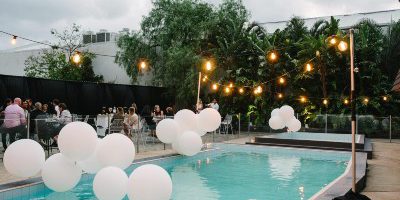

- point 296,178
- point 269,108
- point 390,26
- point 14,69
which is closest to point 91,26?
point 14,69

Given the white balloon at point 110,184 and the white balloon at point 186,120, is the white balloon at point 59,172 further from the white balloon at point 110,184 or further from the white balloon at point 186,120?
the white balloon at point 186,120

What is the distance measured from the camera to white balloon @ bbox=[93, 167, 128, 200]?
614 centimetres

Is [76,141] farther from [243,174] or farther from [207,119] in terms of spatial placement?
[243,174]

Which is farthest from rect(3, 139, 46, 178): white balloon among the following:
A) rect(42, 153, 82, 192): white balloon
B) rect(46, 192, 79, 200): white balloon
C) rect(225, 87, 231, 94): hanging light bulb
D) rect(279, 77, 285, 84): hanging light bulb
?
rect(279, 77, 285, 84): hanging light bulb

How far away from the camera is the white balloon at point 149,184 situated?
5.51m

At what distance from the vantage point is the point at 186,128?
36.4 feet

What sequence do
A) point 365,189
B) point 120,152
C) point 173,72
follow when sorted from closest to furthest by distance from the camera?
point 120,152 < point 365,189 < point 173,72

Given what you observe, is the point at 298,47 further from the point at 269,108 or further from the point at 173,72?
the point at 173,72

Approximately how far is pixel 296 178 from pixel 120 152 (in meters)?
5.27

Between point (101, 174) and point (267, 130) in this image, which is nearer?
point (101, 174)

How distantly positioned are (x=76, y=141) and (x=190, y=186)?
3.43 meters

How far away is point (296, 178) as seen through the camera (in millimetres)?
10438

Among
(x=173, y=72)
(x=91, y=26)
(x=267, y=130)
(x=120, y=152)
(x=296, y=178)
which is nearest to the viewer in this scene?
(x=120, y=152)

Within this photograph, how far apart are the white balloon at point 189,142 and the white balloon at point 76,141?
4.32 metres
